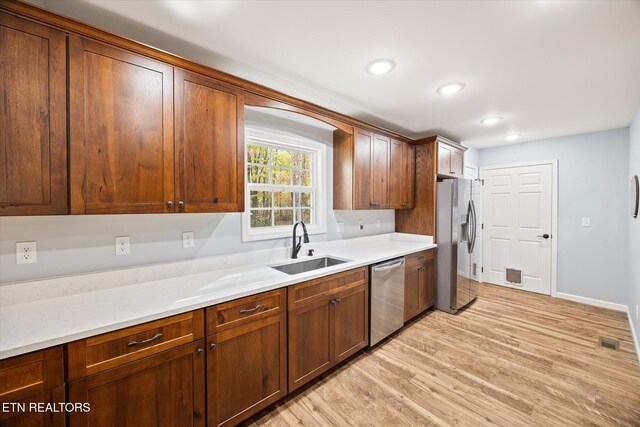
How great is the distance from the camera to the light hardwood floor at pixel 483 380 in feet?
5.94

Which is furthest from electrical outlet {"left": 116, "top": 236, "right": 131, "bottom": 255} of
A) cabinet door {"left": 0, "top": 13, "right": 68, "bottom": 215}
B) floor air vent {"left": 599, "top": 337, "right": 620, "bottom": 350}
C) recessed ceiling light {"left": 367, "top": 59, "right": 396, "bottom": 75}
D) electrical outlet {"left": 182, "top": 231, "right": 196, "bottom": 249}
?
floor air vent {"left": 599, "top": 337, "right": 620, "bottom": 350}

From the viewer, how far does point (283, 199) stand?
2.81 m

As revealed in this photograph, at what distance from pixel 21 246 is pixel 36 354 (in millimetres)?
741

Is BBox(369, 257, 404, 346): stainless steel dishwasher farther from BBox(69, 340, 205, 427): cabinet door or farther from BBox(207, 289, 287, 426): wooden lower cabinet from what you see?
BBox(69, 340, 205, 427): cabinet door

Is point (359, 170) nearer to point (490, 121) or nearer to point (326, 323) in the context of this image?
point (326, 323)

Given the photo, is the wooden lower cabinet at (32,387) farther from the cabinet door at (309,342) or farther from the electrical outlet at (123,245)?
the cabinet door at (309,342)

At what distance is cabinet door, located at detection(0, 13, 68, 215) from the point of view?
3.88ft

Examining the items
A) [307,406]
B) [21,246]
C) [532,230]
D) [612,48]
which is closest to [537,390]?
[307,406]

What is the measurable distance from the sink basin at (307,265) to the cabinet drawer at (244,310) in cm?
62

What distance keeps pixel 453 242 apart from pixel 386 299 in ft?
4.56

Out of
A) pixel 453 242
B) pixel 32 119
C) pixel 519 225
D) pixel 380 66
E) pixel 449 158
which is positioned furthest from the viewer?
pixel 519 225

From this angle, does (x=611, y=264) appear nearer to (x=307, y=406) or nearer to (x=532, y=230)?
(x=532, y=230)

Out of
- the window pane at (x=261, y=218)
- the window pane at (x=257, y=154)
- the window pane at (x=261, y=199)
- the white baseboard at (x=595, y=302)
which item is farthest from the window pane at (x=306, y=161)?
the white baseboard at (x=595, y=302)

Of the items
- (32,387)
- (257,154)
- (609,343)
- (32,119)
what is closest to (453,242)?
(609,343)
